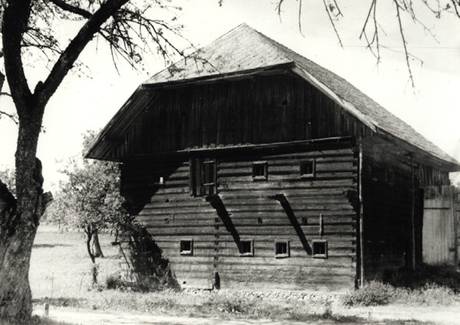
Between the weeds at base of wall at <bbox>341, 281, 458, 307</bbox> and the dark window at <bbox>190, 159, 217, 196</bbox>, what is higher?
the dark window at <bbox>190, 159, 217, 196</bbox>

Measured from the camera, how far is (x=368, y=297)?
699 inches

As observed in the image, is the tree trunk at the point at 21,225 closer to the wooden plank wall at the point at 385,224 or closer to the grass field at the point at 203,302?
the grass field at the point at 203,302

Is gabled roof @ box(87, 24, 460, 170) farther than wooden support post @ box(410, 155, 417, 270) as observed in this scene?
No

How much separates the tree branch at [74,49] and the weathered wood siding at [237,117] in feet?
31.5

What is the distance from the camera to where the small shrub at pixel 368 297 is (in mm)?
17703

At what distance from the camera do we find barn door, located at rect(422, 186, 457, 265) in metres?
24.1

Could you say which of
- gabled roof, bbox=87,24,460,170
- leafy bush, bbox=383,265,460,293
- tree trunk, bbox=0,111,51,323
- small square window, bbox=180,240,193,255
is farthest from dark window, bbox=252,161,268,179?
tree trunk, bbox=0,111,51,323

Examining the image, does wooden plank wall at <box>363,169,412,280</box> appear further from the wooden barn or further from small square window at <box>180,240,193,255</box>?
small square window at <box>180,240,193,255</box>

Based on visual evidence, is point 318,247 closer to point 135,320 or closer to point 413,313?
point 413,313

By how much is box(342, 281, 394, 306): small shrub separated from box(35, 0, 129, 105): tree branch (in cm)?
1051

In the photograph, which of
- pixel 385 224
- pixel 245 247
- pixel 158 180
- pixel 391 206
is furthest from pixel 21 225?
pixel 391 206

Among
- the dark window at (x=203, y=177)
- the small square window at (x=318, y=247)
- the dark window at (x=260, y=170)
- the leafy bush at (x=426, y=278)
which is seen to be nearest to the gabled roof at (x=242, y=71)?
the dark window at (x=203, y=177)

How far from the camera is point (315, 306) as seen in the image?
18.2 metres

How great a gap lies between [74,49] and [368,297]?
10816 millimetres
